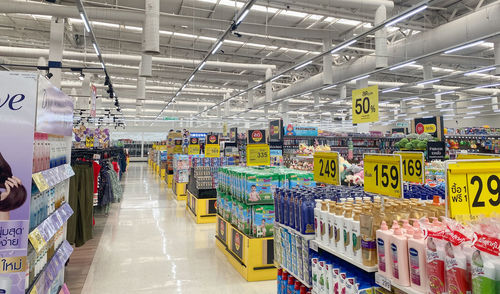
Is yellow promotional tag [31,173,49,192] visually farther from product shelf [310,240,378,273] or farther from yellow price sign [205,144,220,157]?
yellow price sign [205,144,220,157]

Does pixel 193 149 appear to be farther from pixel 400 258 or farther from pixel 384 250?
pixel 400 258

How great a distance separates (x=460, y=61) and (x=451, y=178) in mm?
13711

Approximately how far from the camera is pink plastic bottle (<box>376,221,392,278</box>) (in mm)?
1816

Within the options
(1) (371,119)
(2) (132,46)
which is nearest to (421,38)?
(1) (371,119)

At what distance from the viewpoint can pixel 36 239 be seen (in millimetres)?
1829

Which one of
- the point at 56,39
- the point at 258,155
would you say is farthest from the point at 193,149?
the point at 258,155

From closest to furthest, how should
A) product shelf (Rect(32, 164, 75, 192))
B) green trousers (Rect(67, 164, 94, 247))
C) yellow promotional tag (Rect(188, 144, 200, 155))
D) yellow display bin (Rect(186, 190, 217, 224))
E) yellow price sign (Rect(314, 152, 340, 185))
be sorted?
product shelf (Rect(32, 164, 75, 192)), yellow price sign (Rect(314, 152, 340, 185)), green trousers (Rect(67, 164, 94, 247)), yellow display bin (Rect(186, 190, 217, 224)), yellow promotional tag (Rect(188, 144, 200, 155))

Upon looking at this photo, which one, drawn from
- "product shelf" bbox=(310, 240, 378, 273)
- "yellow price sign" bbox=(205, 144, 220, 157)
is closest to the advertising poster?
"product shelf" bbox=(310, 240, 378, 273)

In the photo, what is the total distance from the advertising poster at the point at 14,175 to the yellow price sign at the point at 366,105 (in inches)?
277

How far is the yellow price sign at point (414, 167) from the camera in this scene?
308 centimetres

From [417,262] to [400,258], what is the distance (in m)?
0.09

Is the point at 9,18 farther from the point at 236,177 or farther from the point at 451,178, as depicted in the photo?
the point at 451,178

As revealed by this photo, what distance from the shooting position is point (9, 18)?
1088cm

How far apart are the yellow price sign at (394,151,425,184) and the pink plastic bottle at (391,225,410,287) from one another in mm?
1509
